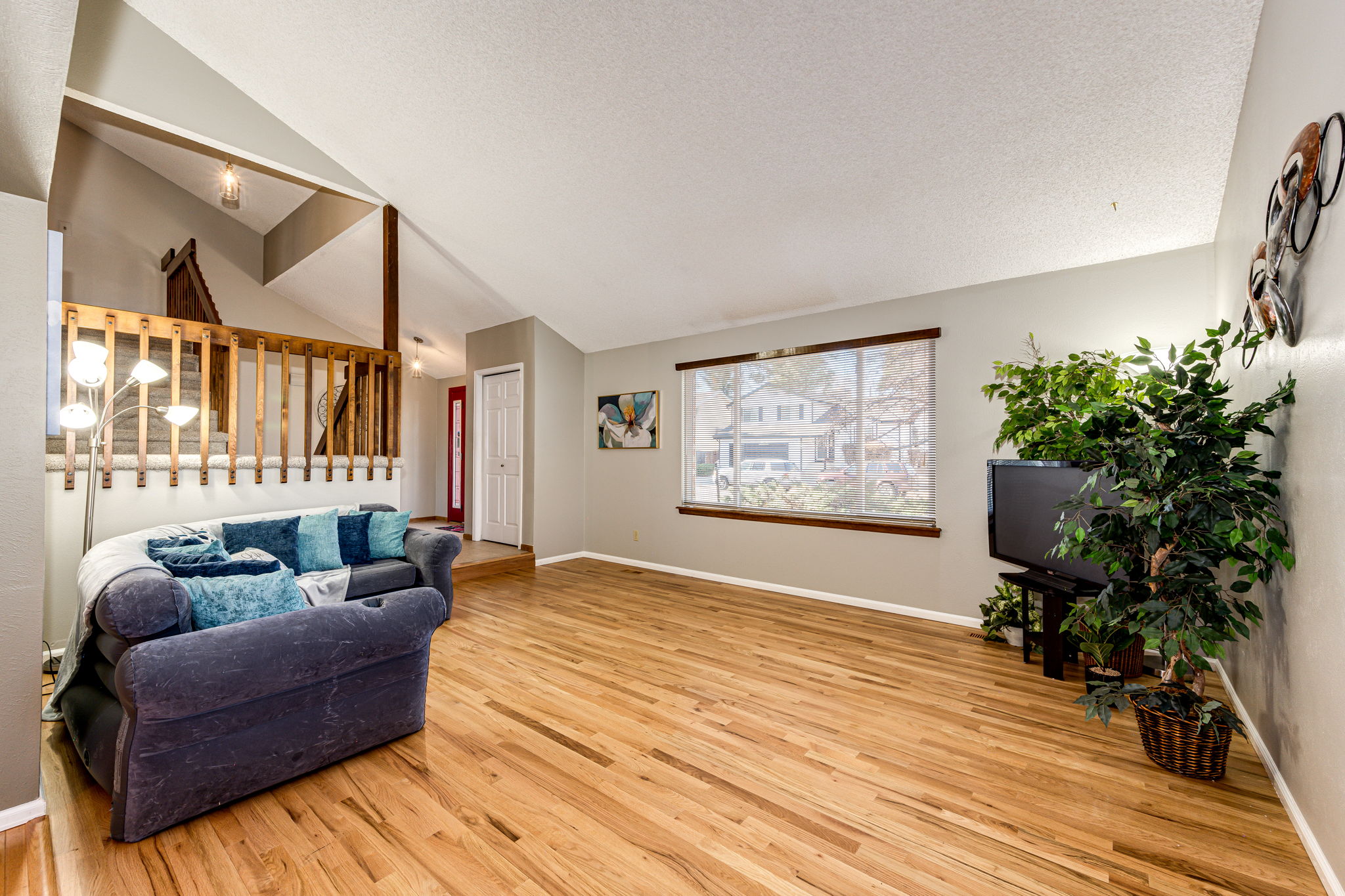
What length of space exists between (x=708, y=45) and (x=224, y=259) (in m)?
6.54

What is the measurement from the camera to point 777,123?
118 inches

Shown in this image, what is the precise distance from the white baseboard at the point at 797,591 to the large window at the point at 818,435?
0.57 meters

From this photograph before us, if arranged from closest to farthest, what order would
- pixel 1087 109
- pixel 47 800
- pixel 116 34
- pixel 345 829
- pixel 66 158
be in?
pixel 345 829, pixel 47 800, pixel 1087 109, pixel 116 34, pixel 66 158

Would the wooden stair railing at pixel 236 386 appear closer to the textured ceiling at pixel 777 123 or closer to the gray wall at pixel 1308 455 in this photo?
the textured ceiling at pixel 777 123

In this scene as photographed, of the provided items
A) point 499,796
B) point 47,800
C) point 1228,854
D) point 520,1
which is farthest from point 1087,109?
point 47,800

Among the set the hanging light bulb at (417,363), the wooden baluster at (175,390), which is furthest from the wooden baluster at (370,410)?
the hanging light bulb at (417,363)

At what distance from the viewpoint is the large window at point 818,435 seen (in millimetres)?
4195

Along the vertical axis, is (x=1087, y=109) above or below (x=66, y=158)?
below

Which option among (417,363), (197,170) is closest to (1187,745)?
(417,363)

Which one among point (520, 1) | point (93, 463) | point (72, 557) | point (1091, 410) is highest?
point (520, 1)

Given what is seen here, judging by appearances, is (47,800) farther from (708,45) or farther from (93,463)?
(708,45)

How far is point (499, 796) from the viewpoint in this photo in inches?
78.0

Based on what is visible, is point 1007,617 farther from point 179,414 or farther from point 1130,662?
point 179,414

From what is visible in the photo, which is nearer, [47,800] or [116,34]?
[47,800]
